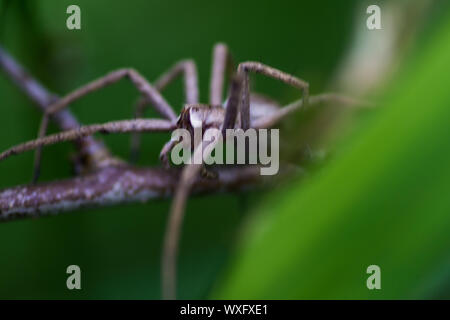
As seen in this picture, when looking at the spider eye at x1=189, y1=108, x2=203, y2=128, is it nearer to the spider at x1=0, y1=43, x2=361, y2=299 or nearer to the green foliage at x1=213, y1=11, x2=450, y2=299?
the spider at x1=0, y1=43, x2=361, y2=299

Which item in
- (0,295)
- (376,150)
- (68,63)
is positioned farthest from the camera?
(68,63)

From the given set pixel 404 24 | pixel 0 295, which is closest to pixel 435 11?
pixel 404 24

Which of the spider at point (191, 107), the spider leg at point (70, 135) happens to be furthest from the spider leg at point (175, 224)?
the spider leg at point (70, 135)

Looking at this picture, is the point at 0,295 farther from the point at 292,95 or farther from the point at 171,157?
the point at 292,95

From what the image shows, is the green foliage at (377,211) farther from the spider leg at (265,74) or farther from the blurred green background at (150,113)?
the spider leg at (265,74)

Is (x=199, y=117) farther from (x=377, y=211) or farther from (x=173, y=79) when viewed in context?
(x=377, y=211)

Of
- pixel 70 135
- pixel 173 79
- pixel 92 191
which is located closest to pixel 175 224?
pixel 92 191
